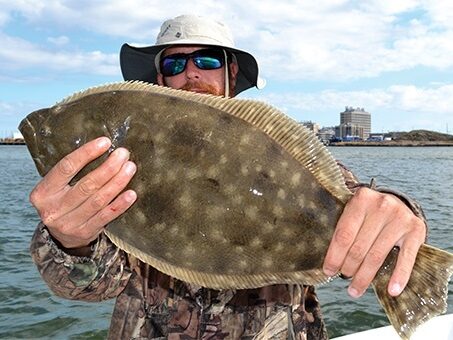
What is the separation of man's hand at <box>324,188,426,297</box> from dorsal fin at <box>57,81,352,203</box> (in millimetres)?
120

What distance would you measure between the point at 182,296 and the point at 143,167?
133 cm

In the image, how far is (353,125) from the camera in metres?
184

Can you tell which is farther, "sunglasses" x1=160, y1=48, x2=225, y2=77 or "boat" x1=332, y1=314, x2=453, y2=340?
"boat" x1=332, y1=314, x2=453, y2=340

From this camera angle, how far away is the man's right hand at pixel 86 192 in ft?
7.61

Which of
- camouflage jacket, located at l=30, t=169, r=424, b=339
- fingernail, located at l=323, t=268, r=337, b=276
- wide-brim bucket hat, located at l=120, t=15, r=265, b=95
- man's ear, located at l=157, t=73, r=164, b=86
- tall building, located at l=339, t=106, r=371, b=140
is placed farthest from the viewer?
tall building, located at l=339, t=106, r=371, b=140

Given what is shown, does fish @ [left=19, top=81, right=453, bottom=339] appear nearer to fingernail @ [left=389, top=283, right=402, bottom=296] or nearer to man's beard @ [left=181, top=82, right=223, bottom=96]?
fingernail @ [left=389, top=283, right=402, bottom=296]

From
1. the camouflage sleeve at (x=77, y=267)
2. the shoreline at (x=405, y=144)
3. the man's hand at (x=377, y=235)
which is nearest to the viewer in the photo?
the man's hand at (x=377, y=235)

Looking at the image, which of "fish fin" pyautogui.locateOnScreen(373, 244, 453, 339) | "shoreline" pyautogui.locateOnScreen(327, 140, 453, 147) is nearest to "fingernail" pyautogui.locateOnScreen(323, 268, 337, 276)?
"fish fin" pyautogui.locateOnScreen(373, 244, 453, 339)

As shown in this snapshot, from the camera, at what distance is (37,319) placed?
8.45m

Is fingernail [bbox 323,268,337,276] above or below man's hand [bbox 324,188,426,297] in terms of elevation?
below

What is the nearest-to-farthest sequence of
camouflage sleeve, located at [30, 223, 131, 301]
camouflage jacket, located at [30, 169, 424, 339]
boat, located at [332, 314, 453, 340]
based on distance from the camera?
camouflage sleeve, located at [30, 223, 131, 301] → camouflage jacket, located at [30, 169, 424, 339] → boat, located at [332, 314, 453, 340]

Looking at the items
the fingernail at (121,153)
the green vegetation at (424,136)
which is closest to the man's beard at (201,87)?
the fingernail at (121,153)

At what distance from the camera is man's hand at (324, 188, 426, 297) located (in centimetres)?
218

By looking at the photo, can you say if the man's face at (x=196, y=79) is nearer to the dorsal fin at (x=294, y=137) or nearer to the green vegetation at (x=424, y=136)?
the dorsal fin at (x=294, y=137)
